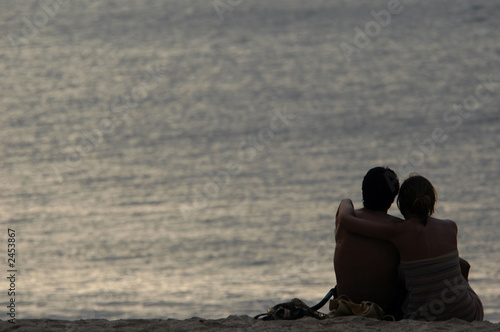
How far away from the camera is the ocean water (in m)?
9.98

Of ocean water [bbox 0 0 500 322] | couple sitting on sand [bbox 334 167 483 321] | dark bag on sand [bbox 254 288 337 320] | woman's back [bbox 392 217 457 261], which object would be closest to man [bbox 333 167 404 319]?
couple sitting on sand [bbox 334 167 483 321]

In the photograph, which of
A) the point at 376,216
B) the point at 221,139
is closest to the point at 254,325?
the point at 376,216

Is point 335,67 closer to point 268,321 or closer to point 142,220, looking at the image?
point 142,220

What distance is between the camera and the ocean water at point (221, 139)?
32.8 feet

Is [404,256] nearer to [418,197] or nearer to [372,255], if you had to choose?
[372,255]

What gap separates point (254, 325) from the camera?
5457mm

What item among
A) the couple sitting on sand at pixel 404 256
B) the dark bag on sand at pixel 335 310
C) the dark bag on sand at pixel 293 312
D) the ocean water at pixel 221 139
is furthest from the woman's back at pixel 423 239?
the ocean water at pixel 221 139

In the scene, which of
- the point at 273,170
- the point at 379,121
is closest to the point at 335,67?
the point at 379,121

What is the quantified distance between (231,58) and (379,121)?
28.7 feet

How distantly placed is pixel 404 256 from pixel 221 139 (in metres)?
12.8

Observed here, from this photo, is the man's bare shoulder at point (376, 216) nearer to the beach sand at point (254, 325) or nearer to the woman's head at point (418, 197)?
the woman's head at point (418, 197)

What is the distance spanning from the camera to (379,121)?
19188mm

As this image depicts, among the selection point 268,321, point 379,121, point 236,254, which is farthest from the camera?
point 379,121

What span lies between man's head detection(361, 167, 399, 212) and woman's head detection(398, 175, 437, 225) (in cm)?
7
